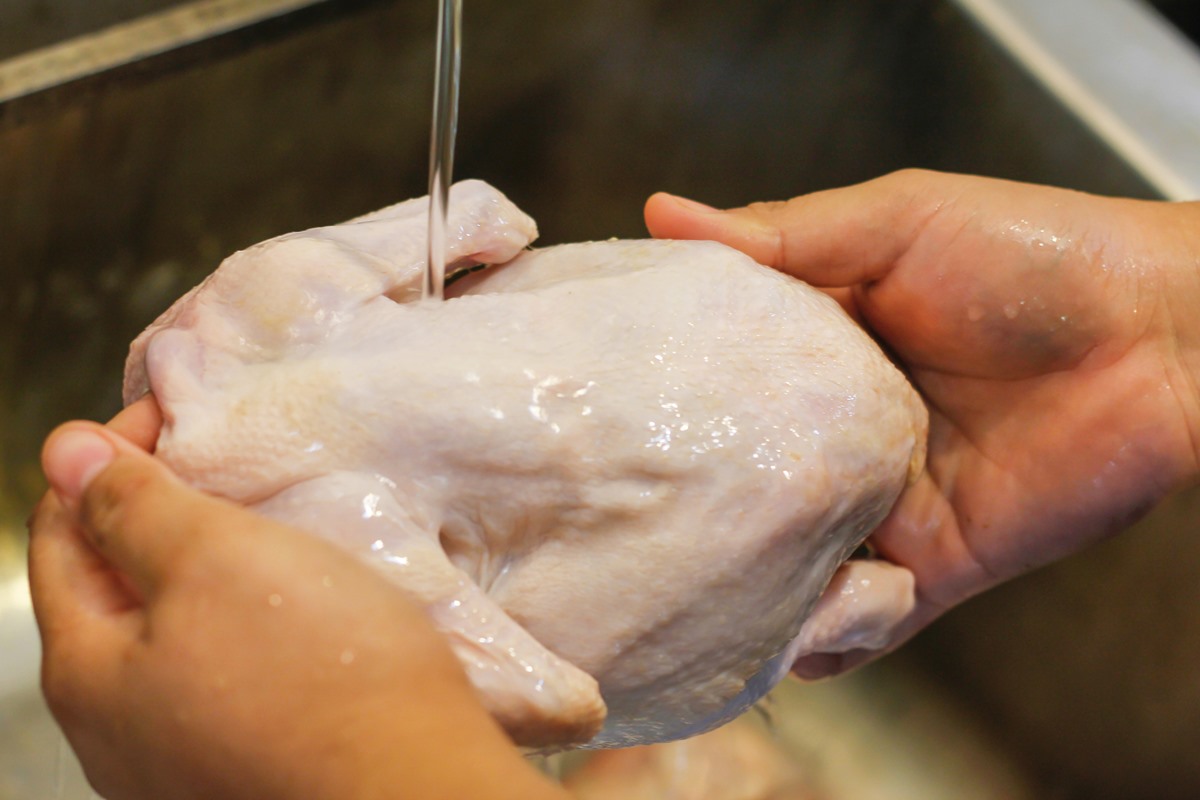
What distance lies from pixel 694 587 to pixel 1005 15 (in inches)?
36.8

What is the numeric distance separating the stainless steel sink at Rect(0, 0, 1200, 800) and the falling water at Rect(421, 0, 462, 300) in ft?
1.77

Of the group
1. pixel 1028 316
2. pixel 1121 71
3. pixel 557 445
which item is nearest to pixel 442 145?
pixel 557 445

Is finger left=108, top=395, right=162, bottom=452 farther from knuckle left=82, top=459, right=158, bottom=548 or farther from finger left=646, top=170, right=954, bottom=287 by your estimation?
finger left=646, top=170, right=954, bottom=287

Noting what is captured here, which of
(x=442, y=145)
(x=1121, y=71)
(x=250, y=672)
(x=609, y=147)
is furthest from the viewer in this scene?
(x=609, y=147)

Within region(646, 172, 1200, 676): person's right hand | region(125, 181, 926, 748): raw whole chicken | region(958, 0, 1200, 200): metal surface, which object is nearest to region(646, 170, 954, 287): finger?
region(646, 172, 1200, 676): person's right hand

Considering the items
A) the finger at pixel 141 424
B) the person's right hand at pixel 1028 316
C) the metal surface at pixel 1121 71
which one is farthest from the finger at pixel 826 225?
the finger at pixel 141 424

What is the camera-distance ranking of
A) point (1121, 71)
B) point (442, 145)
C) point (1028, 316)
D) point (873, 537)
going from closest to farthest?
point (442, 145)
point (1028, 316)
point (873, 537)
point (1121, 71)

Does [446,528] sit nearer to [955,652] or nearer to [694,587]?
[694,587]

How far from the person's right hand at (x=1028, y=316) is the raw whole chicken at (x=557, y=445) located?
0.67ft

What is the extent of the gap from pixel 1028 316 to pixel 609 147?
68 cm

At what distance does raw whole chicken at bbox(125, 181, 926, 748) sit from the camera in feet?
2.38

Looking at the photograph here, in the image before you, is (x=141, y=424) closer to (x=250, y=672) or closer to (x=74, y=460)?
(x=74, y=460)

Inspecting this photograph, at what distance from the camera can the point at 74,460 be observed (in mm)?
630

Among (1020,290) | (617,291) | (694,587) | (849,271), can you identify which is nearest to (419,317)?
(617,291)
